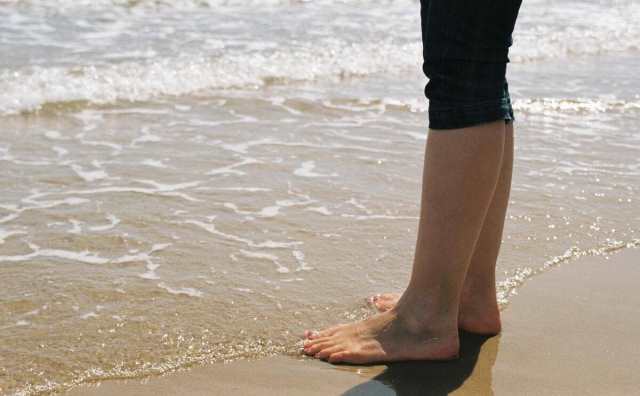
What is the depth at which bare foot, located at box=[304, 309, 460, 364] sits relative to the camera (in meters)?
2.33

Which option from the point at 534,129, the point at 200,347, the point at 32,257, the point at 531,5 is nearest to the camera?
the point at 200,347

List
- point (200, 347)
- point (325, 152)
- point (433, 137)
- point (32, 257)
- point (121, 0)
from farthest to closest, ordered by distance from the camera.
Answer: point (121, 0), point (325, 152), point (32, 257), point (200, 347), point (433, 137)

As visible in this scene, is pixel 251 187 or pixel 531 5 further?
pixel 531 5

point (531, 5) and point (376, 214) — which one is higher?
point (531, 5)

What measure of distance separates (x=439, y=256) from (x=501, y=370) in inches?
14.2

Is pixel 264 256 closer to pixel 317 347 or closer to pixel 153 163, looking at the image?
pixel 317 347

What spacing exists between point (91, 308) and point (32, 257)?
552 mm

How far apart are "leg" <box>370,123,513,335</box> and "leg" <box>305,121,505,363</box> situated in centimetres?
16

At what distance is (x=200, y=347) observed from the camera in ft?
7.89

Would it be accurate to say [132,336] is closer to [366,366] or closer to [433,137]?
[366,366]

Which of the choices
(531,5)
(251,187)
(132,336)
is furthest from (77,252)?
(531,5)

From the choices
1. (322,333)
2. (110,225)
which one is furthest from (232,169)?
(322,333)

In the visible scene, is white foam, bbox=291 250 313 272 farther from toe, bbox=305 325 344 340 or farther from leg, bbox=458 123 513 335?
leg, bbox=458 123 513 335

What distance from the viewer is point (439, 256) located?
227 centimetres
